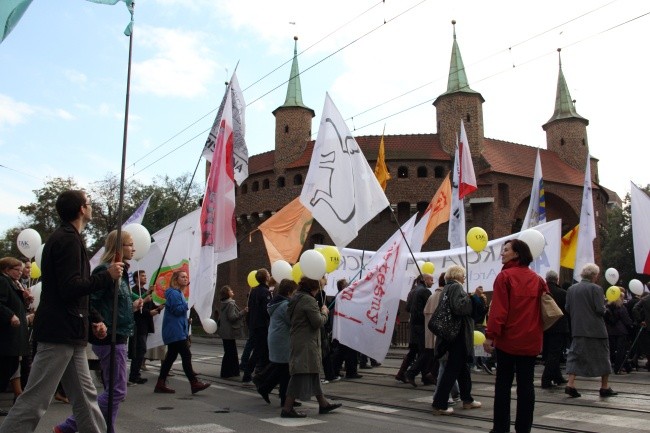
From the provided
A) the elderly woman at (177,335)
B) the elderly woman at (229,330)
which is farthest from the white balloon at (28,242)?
the elderly woman at (177,335)

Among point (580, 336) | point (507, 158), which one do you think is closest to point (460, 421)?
point (580, 336)

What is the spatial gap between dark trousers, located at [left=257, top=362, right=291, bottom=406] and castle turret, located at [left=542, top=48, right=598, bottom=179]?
47.0 meters

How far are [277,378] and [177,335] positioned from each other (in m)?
1.87

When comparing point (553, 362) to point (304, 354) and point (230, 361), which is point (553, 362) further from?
point (230, 361)

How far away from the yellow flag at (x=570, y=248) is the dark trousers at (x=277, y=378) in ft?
35.5

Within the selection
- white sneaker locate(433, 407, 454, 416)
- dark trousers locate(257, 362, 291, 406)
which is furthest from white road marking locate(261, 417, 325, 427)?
white sneaker locate(433, 407, 454, 416)

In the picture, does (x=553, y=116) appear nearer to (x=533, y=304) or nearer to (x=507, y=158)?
(x=507, y=158)

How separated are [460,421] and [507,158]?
41.0 metres

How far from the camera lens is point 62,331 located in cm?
438

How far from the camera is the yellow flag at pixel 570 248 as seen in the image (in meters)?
16.9

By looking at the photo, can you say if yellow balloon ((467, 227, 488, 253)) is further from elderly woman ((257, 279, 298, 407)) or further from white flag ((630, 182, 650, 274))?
elderly woman ((257, 279, 298, 407))

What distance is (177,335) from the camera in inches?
369

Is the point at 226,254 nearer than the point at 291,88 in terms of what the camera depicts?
Yes

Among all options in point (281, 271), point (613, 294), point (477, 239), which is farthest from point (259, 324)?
point (613, 294)
